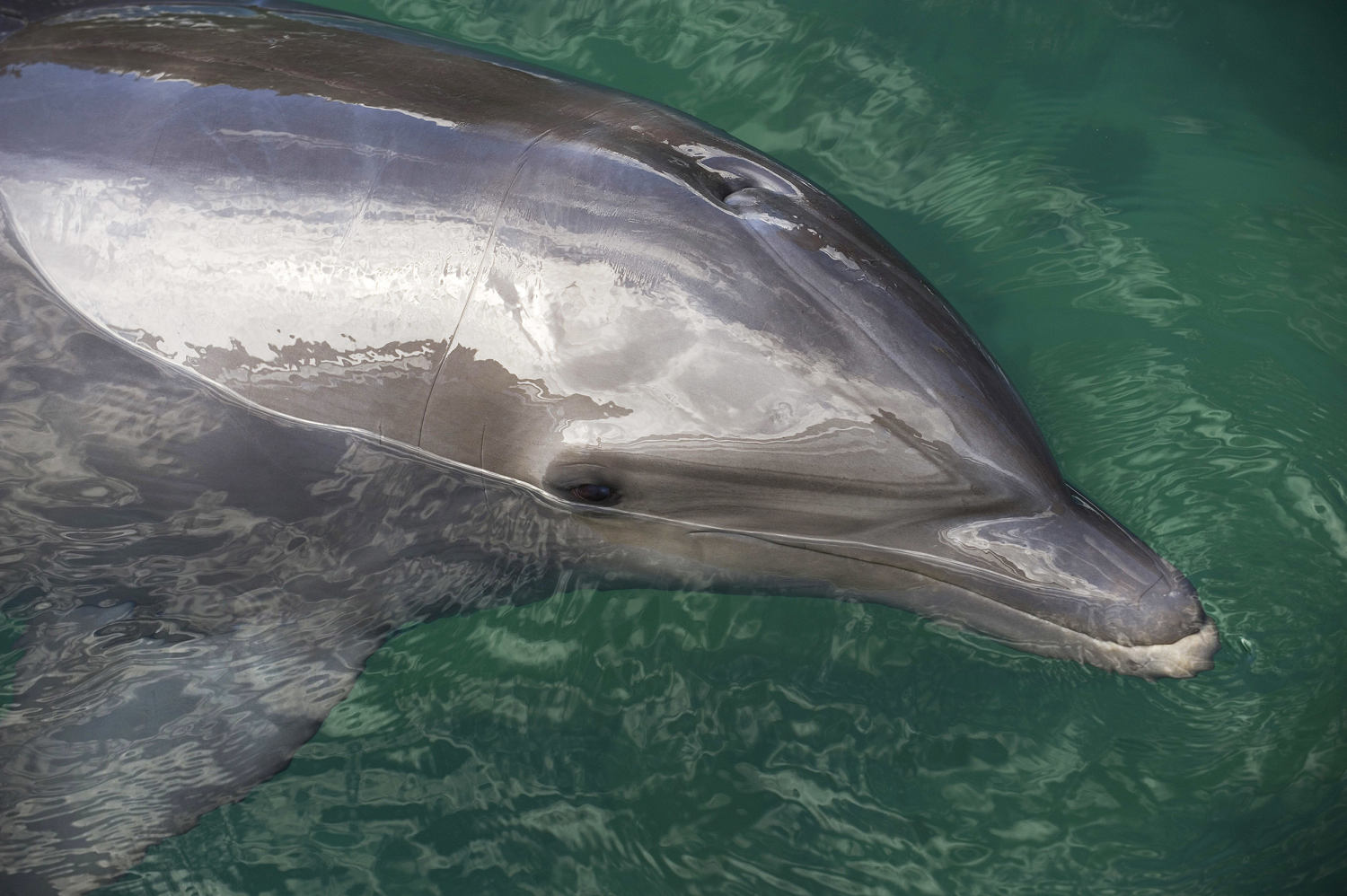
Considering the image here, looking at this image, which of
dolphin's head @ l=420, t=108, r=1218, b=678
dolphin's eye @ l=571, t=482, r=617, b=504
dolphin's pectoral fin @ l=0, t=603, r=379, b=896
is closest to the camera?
dolphin's head @ l=420, t=108, r=1218, b=678

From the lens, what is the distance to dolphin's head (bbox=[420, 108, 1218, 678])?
3.00 meters

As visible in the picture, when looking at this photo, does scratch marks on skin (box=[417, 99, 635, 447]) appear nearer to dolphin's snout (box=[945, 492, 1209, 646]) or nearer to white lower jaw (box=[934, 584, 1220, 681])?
dolphin's snout (box=[945, 492, 1209, 646])

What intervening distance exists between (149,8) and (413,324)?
173 cm

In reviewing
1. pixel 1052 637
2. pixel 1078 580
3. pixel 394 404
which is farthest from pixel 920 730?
pixel 394 404

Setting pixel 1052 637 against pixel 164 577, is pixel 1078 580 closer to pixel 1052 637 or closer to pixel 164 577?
pixel 1052 637

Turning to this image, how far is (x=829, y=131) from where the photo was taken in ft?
18.8

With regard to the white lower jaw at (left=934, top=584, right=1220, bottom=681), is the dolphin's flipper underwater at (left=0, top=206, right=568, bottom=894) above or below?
below

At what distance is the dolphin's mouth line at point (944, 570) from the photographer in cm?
310

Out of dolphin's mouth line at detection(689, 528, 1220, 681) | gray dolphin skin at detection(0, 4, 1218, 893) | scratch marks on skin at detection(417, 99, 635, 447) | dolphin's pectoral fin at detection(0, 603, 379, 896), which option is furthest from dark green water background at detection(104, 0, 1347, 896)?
scratch marks on skin at detection(417, 99, 635, 447)

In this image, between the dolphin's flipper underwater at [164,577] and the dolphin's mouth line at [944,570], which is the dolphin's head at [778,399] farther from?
the dolphin's flipper underwater at [164,577]

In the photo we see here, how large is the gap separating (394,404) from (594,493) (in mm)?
636

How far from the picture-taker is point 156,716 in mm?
3666

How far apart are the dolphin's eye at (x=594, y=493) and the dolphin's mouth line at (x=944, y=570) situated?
1.23 ft

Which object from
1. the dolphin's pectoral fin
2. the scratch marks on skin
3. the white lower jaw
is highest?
the scratch marks on skin
